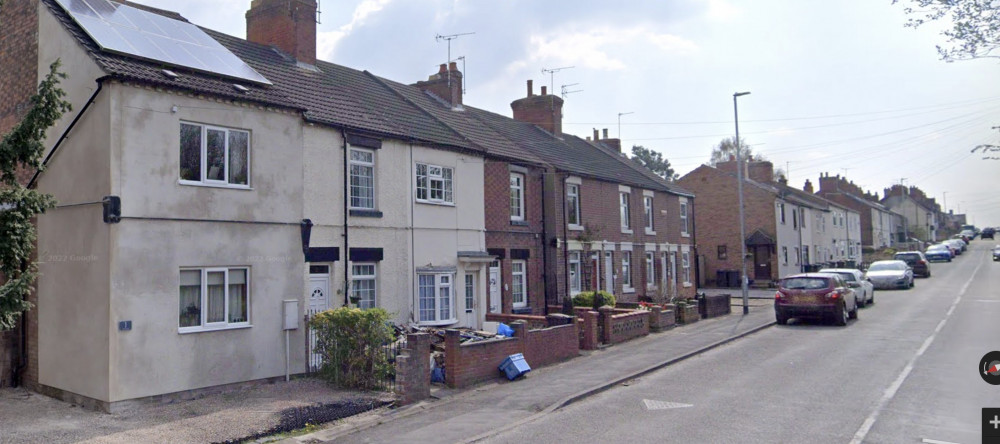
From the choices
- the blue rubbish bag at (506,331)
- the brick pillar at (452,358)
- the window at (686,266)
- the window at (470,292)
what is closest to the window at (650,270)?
the window at (686,266)

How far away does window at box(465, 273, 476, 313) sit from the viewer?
18.9 meters

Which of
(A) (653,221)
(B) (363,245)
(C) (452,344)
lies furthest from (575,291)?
(C) (452,344)

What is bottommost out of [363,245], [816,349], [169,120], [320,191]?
[816,349]

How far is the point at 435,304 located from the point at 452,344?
16.6 ft

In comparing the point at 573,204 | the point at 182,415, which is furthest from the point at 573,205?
the point at 182,415

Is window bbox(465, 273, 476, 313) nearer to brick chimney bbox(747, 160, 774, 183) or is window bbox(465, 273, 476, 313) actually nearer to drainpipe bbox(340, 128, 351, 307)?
drainpipe bbox(340, 128, 351, 307)

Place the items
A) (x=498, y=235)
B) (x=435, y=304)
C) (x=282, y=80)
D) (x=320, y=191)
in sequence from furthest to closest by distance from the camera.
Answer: (x=498, y=235) → (x=435, y=304) → (x=282, y=80) → (x=320, y=191)

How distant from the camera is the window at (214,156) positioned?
12.6 meters

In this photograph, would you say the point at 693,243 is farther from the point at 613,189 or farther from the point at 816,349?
the point at 816,349

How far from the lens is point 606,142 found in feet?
124

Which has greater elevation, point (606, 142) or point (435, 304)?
point (606, 142)

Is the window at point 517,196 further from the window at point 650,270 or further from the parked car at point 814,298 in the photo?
the window at point 650,270

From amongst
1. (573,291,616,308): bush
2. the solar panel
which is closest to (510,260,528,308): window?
(573,291,616,308): bush

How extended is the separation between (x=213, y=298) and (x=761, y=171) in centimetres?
4576
